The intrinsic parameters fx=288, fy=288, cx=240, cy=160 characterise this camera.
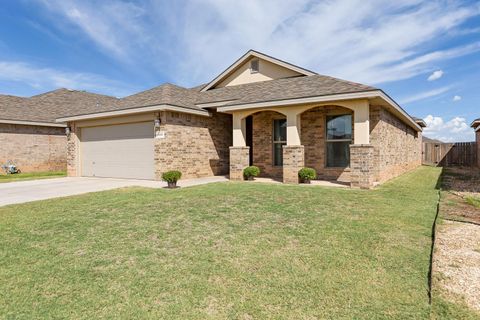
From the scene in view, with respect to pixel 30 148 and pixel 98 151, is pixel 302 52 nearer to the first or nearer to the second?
pixel 98 151

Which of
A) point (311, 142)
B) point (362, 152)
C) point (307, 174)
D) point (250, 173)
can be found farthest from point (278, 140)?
point (362, 152)

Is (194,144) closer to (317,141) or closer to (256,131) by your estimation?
(256,131)

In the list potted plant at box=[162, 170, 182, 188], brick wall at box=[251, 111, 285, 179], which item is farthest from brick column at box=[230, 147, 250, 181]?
potted plant at box=[162, 170, 182, 188]

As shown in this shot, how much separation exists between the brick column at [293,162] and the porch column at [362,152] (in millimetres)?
1961

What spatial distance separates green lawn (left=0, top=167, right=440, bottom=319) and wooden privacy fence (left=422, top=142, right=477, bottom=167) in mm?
22791

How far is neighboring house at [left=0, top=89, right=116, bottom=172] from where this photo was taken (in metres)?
17.6

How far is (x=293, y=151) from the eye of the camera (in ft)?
37.1

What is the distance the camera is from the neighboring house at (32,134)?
1764 centimetres

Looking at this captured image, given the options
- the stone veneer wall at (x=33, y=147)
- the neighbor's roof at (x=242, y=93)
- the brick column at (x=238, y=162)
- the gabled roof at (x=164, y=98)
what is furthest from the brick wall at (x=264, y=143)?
the stone veneer wall at (x=33, y=147)

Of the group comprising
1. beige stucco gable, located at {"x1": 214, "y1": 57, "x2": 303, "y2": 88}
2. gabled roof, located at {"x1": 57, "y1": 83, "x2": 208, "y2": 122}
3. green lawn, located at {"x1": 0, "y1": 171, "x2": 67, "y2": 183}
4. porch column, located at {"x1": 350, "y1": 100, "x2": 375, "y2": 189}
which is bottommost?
green lawn, located at {"x1": 0, "y1": 171, "x2": 67, "y2": 183}

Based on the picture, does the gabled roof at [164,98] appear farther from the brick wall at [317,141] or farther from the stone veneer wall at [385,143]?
the stone veneer wall at [385,143]

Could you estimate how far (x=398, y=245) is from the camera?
14.2ft

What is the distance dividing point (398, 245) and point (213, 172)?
11145 mm

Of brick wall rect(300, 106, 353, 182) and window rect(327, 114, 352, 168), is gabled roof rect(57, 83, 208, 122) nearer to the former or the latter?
brick wall rect(300, 106, 353, 182)
